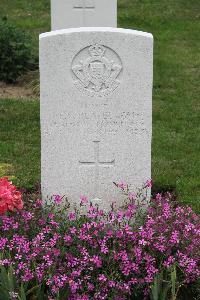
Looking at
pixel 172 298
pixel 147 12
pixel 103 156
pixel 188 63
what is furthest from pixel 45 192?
pixel 147 12

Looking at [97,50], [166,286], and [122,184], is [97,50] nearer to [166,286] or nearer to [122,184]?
[122,184]

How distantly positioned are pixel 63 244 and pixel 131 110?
102cm

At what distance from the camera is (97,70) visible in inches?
185

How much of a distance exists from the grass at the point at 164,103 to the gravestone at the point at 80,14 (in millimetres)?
1121

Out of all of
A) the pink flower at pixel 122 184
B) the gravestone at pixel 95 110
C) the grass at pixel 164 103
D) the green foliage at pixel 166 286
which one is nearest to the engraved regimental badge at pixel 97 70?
the gravestone at pixel 95 110

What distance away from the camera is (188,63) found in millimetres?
10648

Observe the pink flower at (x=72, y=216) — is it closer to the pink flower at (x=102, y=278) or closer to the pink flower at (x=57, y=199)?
the pink flower at (x=57, y=199)

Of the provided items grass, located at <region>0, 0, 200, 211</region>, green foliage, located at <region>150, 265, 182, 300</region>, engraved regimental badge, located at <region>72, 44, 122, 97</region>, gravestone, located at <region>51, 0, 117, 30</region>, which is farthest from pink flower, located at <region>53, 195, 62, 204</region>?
gravestone, located at <region>51, 0, 117, 30</region>

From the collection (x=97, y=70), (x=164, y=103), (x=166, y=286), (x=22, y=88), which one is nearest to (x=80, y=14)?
(x=22, y=88)

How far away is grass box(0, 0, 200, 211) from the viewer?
6.52m

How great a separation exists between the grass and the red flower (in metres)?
1.40

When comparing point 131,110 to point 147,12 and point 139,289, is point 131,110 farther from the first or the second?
point 147,12

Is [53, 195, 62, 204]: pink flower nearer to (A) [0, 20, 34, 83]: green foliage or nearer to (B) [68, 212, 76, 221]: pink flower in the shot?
(B) [68, 212, 76, 221]: pink flower

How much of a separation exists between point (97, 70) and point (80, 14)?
4392mm
